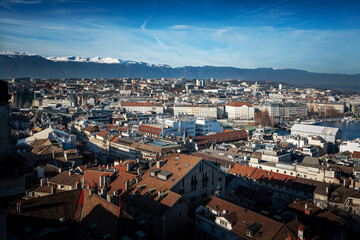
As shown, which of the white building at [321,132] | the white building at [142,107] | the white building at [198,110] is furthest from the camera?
the white building at [198,110]

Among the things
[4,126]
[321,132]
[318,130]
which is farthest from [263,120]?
[4,126]

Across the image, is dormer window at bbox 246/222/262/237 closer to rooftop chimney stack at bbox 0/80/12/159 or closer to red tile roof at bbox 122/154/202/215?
red tile roof at bbox 122/154/202/215

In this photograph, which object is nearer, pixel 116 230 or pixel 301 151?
pixel 116 230

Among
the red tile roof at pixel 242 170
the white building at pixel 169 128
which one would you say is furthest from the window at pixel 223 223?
the white building at pixel 169 128

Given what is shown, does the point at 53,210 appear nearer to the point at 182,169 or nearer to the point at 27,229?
the point at 27,229

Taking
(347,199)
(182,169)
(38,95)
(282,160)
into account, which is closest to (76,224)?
(182,169)

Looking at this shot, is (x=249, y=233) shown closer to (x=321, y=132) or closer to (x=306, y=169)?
(x=306, y=169)

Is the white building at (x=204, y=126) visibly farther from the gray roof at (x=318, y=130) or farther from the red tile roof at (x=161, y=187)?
the red tile roof at (x=161, y=187)

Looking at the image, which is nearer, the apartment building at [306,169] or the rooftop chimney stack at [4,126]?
the rooftop chimney stack at [4,126]

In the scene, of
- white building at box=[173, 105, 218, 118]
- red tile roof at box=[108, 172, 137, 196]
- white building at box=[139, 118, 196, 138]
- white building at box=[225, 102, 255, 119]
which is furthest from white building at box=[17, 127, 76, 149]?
white building at box=[225, 102, 255, 119]

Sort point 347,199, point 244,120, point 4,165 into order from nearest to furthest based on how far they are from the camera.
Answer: point 4,165 → point 347,199 → point 244,120

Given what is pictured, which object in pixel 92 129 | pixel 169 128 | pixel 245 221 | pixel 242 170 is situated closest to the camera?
pixel 245 221
